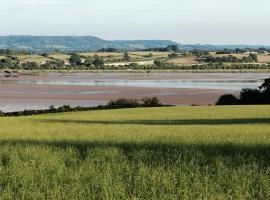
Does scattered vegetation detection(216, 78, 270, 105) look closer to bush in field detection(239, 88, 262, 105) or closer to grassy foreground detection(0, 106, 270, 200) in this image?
bush in field detection(239, 88, 262, 105)

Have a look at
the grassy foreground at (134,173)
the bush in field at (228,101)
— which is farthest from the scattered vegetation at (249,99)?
the grassy foreground at (134,173)

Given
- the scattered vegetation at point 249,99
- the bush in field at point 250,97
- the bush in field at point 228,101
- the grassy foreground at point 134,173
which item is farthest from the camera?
the bush in field at point 250,97

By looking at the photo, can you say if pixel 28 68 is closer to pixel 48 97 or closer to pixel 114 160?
pixel 48 97

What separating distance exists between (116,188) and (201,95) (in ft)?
217

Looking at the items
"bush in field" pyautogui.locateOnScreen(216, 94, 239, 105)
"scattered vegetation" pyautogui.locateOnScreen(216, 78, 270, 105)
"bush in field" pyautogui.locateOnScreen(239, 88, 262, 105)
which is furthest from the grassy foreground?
"bush in field" pyautogui.locateOnScreen(239, 88, 262, 105)

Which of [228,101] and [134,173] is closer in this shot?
[134,173]

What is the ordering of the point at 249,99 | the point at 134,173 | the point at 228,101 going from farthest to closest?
the point at 249,99
the point at 228,101
the point at 134,173

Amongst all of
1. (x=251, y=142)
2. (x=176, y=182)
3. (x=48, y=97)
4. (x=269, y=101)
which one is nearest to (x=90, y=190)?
(x=176, y=182)

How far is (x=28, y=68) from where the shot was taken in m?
185

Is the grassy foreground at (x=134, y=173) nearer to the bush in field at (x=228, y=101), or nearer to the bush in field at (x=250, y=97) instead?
the bush in field at (x=228, y=101)

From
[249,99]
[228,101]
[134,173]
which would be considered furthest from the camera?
[249,99]

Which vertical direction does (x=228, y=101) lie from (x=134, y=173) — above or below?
below

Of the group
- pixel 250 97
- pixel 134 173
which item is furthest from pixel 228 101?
pixel 134 173

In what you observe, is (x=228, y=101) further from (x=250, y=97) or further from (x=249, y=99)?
(x=250, y=97)
